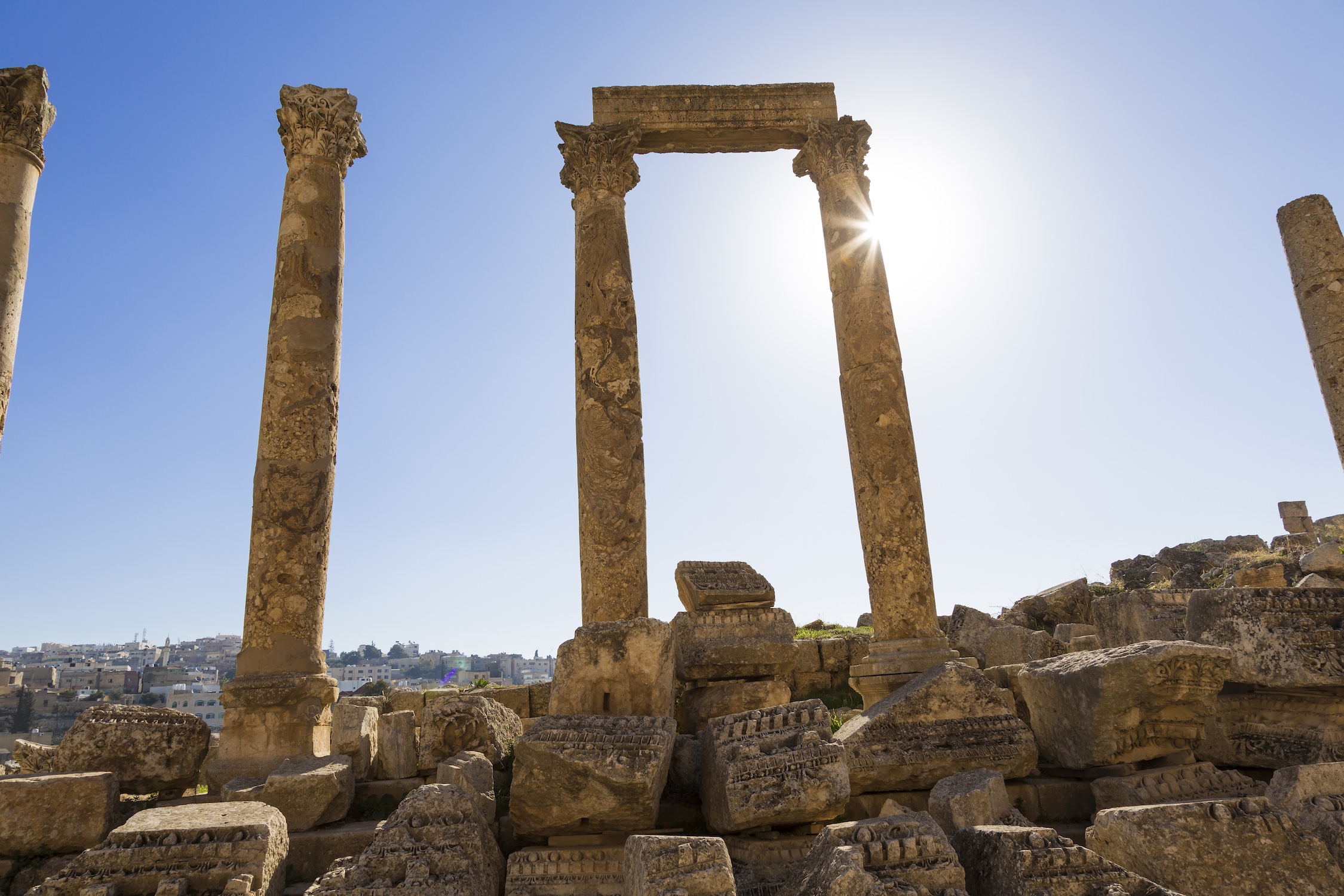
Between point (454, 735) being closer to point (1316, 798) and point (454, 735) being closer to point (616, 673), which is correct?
point (616, 673)

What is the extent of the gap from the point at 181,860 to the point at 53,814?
222 centimetres

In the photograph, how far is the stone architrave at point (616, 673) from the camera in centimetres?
637

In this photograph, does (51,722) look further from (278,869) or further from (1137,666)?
(1137,666)

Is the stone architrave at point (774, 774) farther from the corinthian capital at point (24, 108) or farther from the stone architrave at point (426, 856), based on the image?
the corinthian capital at point (24, 108)

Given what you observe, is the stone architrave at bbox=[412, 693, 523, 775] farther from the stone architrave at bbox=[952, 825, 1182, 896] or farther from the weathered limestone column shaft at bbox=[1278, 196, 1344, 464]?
the weathered limestone column shaft at bbox=[1278, 196, 1344, 464]

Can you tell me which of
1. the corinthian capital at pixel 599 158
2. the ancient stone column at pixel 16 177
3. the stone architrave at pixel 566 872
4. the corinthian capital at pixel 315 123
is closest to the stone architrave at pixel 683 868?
the stone architrave at pixel 566 872

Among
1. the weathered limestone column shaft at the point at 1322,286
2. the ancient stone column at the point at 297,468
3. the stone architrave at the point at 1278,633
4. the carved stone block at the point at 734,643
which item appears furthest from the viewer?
the weathered limestone column shaft at the point at 1322,286

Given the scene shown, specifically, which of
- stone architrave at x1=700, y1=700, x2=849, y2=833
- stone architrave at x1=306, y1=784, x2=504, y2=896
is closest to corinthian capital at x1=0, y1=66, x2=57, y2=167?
stone architrave at x1=306, y1=784, x2=504, y2=896

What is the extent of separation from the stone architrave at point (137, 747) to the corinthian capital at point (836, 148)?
35.0 feet

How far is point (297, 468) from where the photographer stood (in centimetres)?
897

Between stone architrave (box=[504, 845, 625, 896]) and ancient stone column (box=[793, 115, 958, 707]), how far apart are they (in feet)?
18.1

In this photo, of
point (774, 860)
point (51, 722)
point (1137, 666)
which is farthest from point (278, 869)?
point (51, 722)

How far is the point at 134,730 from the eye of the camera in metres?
7.02

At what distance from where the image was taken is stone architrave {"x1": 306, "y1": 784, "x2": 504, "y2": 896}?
429 cm
